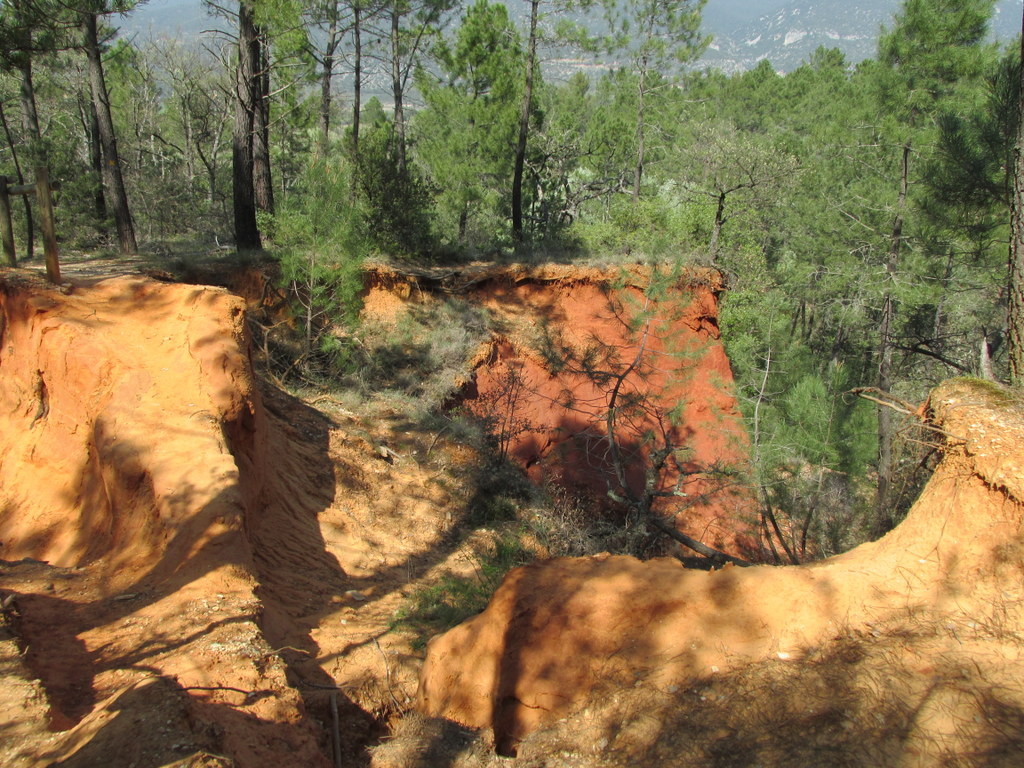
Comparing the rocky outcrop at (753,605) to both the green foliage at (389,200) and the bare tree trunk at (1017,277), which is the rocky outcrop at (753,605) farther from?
the green foliage at (389,200)

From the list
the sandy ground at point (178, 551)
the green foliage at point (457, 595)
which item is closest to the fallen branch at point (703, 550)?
the green foliage at point (457, 595)

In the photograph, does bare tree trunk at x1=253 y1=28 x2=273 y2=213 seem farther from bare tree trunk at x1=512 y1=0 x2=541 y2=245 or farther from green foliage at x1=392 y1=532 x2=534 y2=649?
green foliage at x1=392 y1=532 x2=534 y2=649

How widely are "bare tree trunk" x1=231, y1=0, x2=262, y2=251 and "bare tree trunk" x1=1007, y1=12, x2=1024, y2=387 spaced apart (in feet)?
37.8

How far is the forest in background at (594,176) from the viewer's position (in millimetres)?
11438

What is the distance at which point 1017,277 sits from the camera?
7020 millimetres

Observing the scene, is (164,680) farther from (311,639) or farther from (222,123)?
(222,123)

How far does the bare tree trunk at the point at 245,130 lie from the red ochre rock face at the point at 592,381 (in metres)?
2.67

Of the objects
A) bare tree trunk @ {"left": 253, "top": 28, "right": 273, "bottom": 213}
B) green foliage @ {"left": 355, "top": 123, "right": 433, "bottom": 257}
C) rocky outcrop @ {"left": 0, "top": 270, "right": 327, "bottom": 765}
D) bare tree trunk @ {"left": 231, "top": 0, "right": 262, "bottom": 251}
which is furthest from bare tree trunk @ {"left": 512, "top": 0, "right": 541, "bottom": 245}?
rocky outcrop @ {"left": 0, "top": 270, "right": 327, "bottom": 765}

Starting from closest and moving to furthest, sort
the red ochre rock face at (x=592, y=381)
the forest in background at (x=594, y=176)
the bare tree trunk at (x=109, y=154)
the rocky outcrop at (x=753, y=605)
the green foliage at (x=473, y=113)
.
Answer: the rocky outcrop at (x=753, y=605) → the forest in background at (x=594, y=176) → the red ochre rock face at (x=592, y=381) → the bare tree trunk at (x=109, y=154) → the green foliage at (x=473, y=113)

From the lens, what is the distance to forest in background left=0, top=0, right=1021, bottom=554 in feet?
37.5

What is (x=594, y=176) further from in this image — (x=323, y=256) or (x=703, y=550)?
(x=703, y=550)

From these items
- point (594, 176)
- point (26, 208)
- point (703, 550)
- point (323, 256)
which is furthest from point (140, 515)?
point (594, 176)

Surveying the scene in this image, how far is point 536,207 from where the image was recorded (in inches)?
916

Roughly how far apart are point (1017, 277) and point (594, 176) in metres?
19.7
